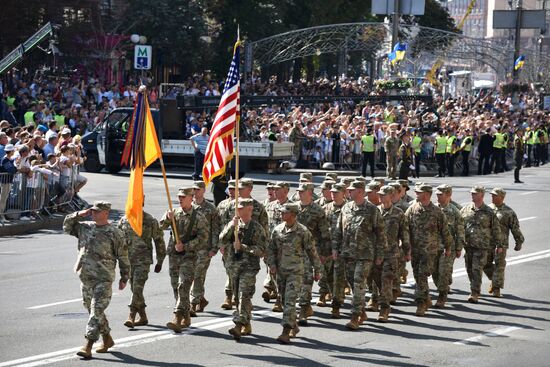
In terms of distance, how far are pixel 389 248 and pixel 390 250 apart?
29 mm

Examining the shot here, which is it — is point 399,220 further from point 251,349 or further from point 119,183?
point 119,183

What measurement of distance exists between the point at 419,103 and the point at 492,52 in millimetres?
14745

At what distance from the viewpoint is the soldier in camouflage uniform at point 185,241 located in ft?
50.1

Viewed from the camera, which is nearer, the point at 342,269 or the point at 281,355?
the point at 281,355

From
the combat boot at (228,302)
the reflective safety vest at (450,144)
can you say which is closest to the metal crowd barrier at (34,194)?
the combat boot at (228,302)

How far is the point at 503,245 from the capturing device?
18.3 meters

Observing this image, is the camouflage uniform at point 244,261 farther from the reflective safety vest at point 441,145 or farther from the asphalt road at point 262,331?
the reflective safety vest at point 441,145

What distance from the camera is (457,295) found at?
18.5 meters

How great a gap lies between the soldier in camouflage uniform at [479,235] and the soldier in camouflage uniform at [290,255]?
4043 millimetres

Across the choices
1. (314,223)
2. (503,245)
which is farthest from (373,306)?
(503,245)

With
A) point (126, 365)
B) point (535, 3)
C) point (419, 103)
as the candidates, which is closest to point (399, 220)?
point (126, 365)

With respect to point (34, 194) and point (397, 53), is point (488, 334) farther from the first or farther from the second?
point (397, 53)

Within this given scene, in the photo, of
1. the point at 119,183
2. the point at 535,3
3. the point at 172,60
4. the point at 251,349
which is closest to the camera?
the point at 251,349

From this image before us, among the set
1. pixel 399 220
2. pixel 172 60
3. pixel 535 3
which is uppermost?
pixel 535 3
